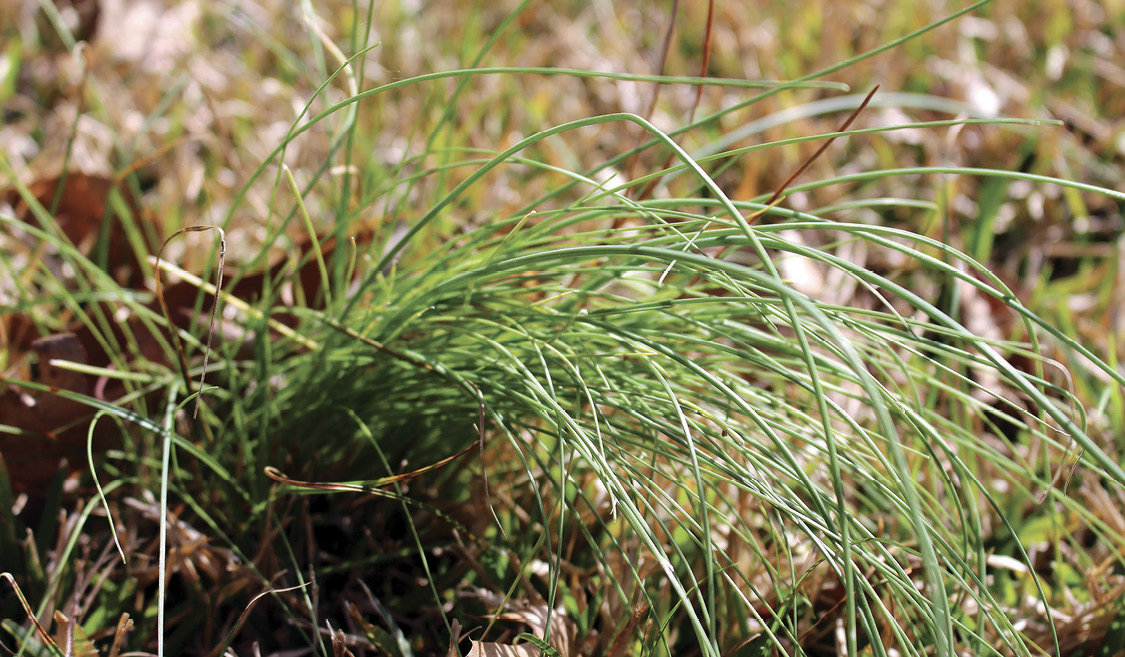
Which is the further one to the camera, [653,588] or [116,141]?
[116,141]

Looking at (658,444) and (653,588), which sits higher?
(658,444)

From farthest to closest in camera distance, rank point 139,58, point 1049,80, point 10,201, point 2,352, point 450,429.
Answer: point 1049,80 → point 139,58 → point 10,201 → point 2,352 → point 450,429

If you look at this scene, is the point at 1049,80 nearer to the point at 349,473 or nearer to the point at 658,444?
the point at 658,444

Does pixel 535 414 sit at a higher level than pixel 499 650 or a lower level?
higher

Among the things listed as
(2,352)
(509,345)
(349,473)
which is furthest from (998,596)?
(2,352)

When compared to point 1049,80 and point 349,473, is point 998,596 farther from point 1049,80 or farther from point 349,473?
point 1049,80

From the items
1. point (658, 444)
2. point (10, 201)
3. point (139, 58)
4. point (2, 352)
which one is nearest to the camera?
point (658, 444)

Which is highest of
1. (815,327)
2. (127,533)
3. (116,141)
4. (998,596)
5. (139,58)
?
(139,58)
